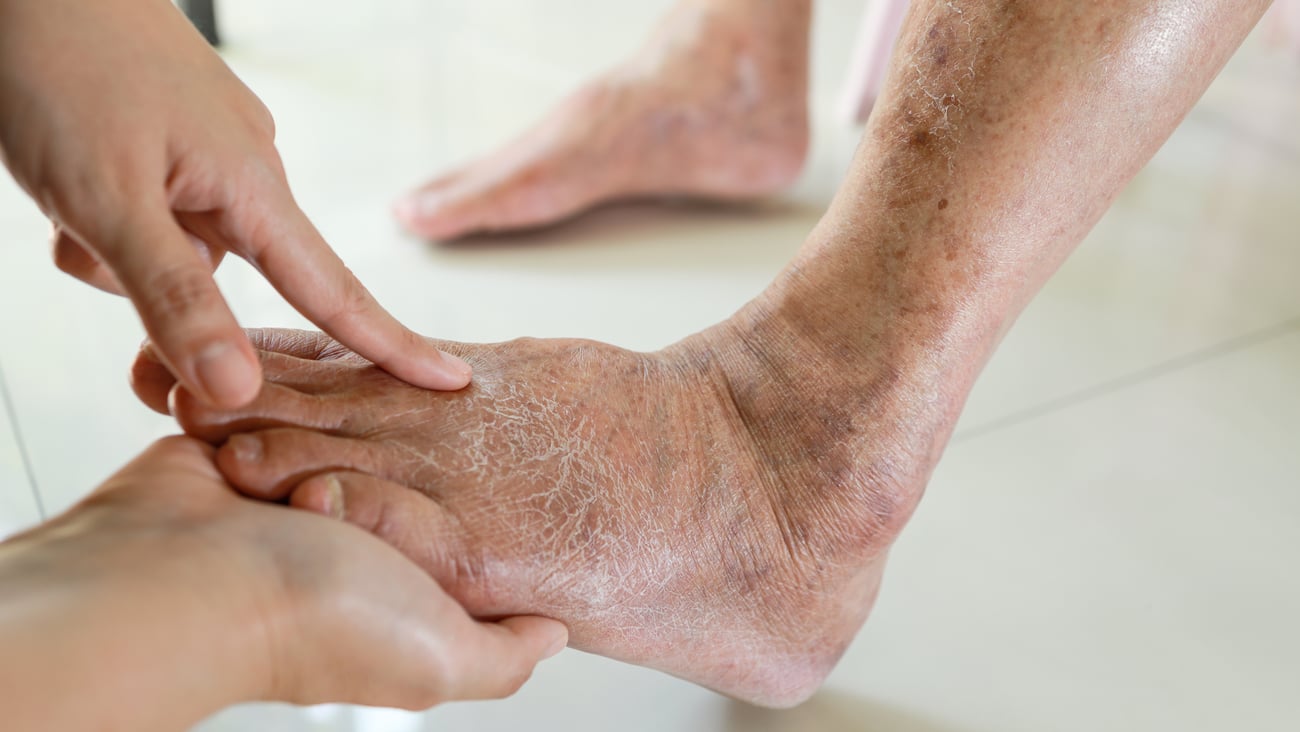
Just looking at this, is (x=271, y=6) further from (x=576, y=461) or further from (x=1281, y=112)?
(x=1281, y=112)

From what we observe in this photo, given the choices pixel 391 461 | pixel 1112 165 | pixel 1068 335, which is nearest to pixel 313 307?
pixel 391 461

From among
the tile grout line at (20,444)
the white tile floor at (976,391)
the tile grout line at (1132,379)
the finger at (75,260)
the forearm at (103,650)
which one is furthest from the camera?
the tile grout line at (1132,379)

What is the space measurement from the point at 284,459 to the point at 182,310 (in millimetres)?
131

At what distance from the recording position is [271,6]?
1581mm

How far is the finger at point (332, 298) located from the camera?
672 millimetres

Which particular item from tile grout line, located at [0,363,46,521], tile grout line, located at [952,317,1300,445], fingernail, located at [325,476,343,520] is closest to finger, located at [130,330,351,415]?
fingernail, located at [325,476,343,520]

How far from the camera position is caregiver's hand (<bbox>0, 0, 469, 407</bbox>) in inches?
22.6

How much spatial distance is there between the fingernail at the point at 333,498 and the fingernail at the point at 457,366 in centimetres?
13

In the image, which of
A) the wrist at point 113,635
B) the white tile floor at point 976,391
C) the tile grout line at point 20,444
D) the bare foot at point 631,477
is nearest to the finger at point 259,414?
the bare foot at point 631,477

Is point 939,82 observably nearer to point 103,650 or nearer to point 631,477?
point 631,477

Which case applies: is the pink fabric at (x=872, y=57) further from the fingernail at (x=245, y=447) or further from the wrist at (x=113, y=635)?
the wrist at (x=113, y=635)

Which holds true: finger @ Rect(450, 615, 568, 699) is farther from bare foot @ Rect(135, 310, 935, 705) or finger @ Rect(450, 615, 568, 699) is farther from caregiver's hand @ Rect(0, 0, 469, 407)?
caregiver's hand @ Rect(0, 0, 469, 407)

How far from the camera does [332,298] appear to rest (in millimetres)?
696

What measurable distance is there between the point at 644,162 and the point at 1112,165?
0.94m
